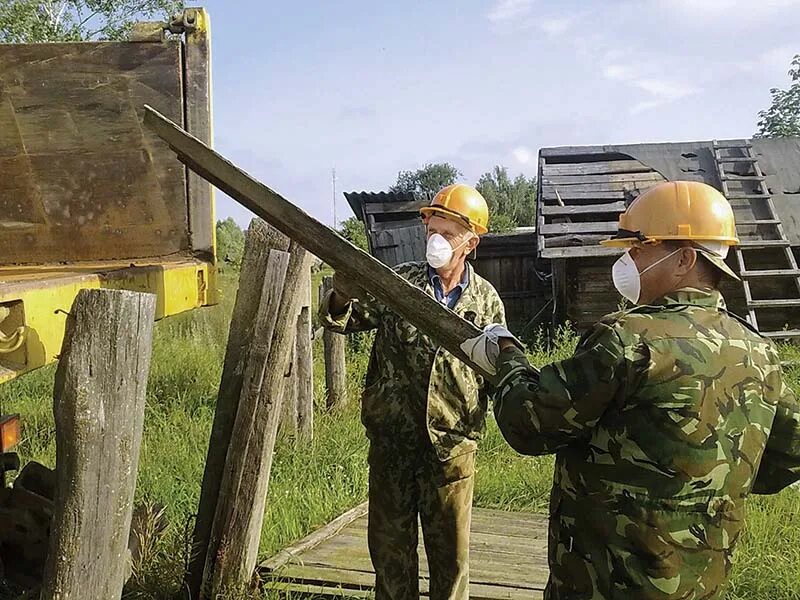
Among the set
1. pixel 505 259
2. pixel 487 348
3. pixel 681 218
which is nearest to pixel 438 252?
pixel 487 348

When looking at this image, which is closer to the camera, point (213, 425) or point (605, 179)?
point (213, 425)

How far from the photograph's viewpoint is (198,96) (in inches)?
143

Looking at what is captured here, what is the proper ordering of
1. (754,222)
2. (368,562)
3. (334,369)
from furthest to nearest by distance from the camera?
(754,222), (334,369), (368,562)

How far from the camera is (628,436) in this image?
207cm

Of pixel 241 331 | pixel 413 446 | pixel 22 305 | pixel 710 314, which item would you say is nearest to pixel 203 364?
pixel 241 331

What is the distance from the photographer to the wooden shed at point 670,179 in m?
10.9

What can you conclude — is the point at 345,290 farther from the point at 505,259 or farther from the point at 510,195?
the point at 510,195

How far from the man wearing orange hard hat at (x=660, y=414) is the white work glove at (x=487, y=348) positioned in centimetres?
4

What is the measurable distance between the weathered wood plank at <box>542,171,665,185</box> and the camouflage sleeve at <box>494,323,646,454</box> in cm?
1058

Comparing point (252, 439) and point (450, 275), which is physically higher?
point (450, 275)

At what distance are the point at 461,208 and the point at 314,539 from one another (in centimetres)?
230

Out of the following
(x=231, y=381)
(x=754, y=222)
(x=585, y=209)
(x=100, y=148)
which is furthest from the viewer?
(x=585, y=209)

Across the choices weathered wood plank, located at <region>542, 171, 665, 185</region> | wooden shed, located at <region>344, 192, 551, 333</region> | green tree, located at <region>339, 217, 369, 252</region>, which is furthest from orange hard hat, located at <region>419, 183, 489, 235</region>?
green tree, located at <region>339, 217, 369, 252</region>

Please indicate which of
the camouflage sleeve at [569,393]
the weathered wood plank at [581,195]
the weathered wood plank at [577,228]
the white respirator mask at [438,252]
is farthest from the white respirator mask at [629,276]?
the weathered wood plank at [581,195]
